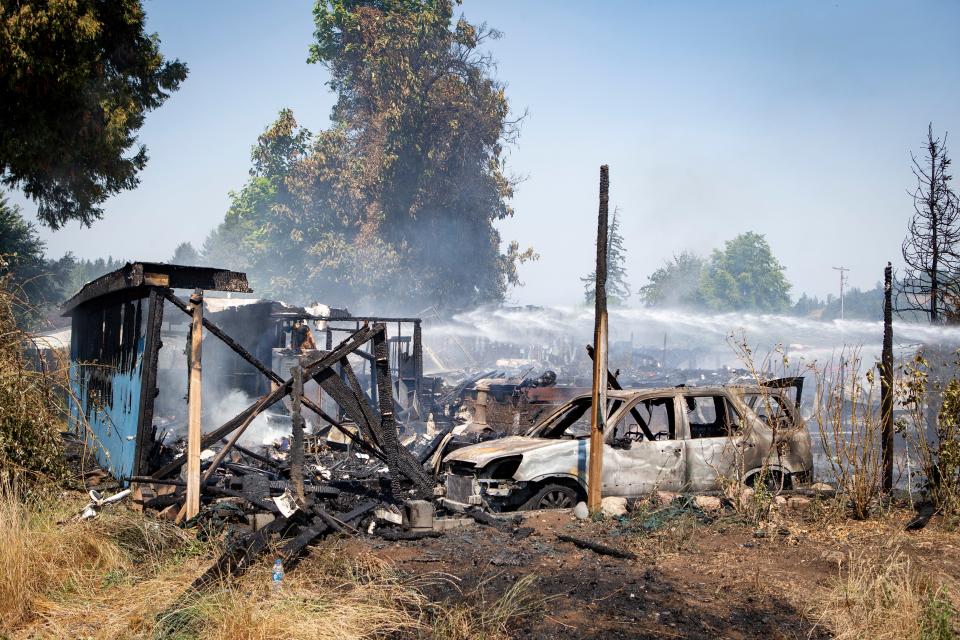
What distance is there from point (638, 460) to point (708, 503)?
898 millimetres

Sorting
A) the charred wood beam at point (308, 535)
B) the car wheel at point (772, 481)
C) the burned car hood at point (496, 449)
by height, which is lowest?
the charred wood beam at point (308, 535)

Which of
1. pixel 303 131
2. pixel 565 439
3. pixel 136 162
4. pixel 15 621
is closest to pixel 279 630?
pixel 15 621

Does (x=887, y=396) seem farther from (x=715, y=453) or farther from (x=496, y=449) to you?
(x=496, y=449)

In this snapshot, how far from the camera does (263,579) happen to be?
5.32m

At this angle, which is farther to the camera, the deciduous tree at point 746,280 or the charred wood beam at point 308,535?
the deciduous tree at point 746,280

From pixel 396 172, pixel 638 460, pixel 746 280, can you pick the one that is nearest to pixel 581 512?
pixel 638 460

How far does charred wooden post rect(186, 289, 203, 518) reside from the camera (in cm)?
640

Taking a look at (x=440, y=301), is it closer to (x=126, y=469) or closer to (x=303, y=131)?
(x=303, y=131)

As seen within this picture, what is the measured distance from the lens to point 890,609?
177 inches

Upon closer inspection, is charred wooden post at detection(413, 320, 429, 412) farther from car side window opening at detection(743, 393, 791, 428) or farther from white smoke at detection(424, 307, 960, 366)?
white smoke at detection(424, 307, 960, 366)

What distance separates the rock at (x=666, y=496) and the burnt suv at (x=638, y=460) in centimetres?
8

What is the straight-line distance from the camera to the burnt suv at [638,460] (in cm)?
802

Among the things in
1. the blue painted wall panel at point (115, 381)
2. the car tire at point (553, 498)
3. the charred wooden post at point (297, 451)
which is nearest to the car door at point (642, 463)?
the car tire at point (553, 498)

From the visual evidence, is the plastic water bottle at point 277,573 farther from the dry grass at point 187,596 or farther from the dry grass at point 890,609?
the dry grass at point 890,609
